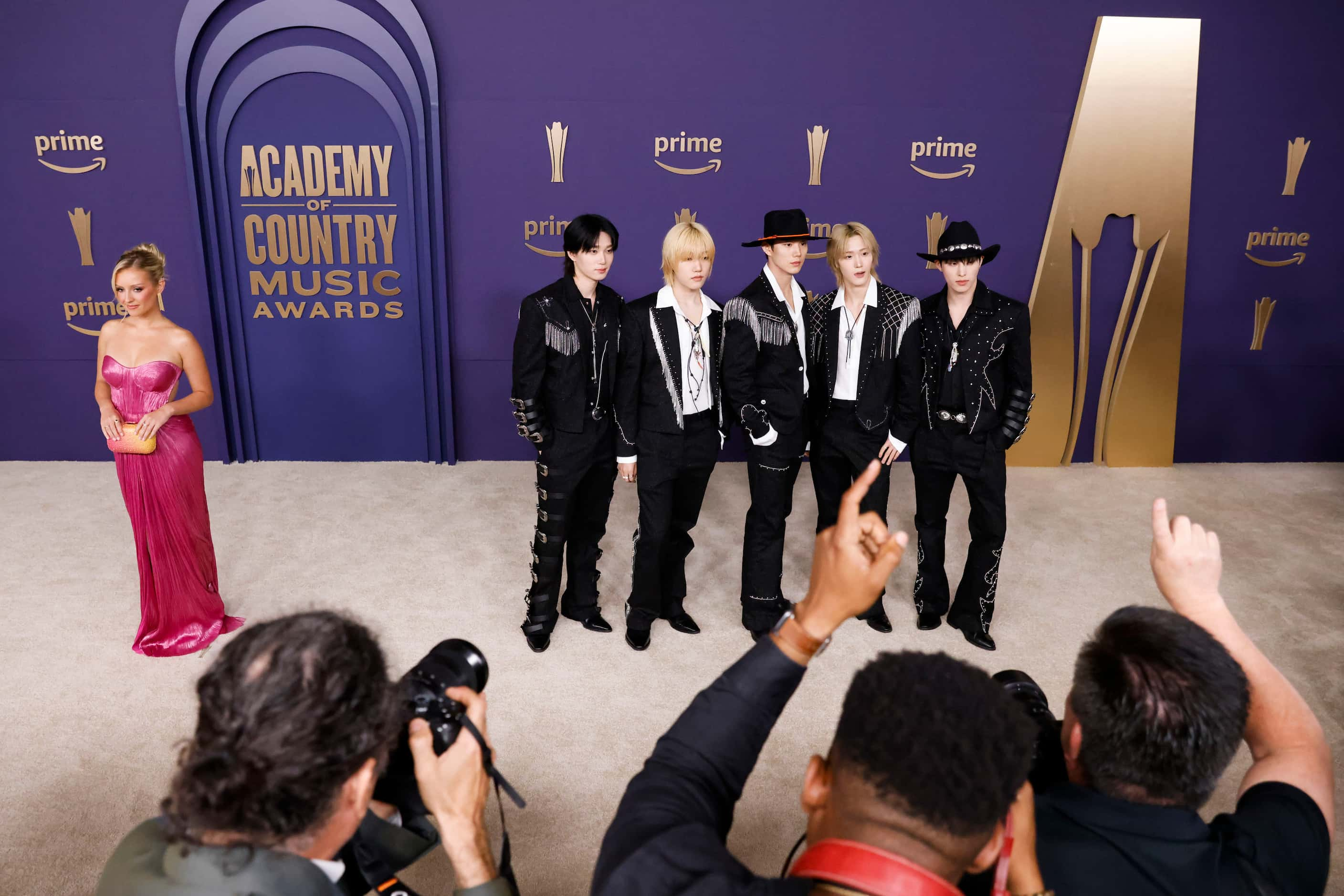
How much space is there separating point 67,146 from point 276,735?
16.4 feet

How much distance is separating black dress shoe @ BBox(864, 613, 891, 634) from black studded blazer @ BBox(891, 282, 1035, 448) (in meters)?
0.76

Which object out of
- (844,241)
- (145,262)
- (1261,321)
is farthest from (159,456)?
(1261,321)

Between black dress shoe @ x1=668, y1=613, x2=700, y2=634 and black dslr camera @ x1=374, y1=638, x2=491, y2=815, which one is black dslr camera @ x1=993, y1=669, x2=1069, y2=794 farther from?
black dress shoe @ x1=668, y1=613, x2=700, y2=634

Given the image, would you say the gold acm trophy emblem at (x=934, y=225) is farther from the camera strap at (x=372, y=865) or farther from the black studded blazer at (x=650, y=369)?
the camera strap at (x=372, y=865)

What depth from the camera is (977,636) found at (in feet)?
10.6

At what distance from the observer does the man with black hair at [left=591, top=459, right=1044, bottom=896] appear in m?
0.86

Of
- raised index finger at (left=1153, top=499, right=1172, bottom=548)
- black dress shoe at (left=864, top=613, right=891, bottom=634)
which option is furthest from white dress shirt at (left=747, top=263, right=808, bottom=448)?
raised index finger at (left=1153, top=499, right=1172, bottom=548)

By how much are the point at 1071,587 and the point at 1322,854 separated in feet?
8.86

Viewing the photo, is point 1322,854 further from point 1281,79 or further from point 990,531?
point 1281,79

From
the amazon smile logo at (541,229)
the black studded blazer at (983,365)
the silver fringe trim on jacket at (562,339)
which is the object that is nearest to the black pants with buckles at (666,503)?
the silver fringe trim on jacket at (562,339)

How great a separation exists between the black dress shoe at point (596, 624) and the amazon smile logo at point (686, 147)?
8.83 ft

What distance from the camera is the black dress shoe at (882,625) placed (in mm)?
3332

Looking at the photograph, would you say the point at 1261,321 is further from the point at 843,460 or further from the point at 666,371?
the point at 666,371

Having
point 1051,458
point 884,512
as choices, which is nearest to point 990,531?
point 884,512
